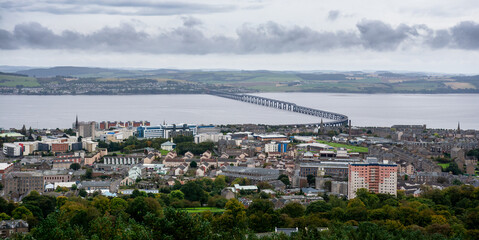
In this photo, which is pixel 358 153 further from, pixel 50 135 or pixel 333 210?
pixel 50 135

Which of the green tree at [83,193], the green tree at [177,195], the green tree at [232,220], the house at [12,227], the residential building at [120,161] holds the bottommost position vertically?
the residential building at [120,161]

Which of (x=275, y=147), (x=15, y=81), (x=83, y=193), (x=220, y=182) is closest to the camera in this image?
(x=83, y=193)

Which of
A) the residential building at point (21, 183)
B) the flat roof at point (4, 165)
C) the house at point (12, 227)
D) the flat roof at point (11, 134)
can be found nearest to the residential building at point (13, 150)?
the flat roof at point (4, 165)

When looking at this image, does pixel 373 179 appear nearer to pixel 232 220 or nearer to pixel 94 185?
pixel 232 220

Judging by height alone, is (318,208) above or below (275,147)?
above

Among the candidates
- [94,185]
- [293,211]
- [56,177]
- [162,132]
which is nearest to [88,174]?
[56,177]

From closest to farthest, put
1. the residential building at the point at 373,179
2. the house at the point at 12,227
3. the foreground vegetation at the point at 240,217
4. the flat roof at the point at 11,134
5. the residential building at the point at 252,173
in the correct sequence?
the foreground vegetation at the point at 240,217
the house at the point at 12,227
the residential building at the point at 373,179
the residential building at the point at 252,173
the flat roof at the point at 11,134

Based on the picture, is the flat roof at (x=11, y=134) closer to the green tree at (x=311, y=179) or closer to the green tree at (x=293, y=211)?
the green tree at (x=311, y=179)
